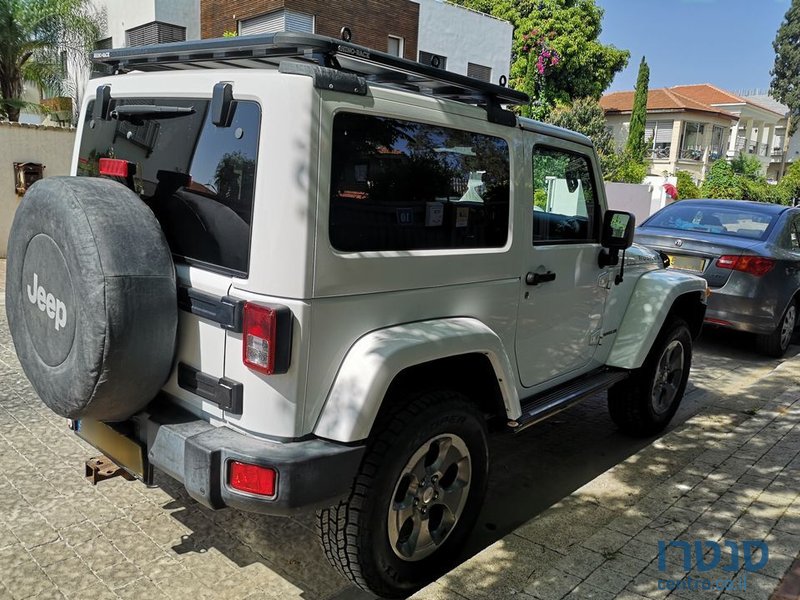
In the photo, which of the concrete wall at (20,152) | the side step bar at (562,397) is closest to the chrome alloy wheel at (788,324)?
the side step bar at (562,397)

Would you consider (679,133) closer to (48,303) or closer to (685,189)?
(685,189)

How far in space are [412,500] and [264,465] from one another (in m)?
0.79

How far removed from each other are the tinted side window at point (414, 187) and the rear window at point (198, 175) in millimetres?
340

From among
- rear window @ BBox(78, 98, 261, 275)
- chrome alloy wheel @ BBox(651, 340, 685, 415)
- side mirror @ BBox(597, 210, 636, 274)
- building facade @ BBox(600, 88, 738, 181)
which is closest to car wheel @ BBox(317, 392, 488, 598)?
rear window @ BBox(78, 98, 261, 275)

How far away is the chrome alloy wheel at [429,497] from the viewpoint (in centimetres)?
286

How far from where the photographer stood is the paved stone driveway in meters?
2.94

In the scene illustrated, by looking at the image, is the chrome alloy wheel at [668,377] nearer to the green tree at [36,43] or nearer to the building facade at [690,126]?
the green tree at [36,43]

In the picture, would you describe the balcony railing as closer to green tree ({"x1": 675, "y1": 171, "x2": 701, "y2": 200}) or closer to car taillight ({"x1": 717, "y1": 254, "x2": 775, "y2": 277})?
green tree ({"x1": 675, "y1": 171, "x2": 701, "y2": 200})

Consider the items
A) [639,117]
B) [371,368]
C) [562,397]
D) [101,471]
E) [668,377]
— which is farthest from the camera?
[639,117]

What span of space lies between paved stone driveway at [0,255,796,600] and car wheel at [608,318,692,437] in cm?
20

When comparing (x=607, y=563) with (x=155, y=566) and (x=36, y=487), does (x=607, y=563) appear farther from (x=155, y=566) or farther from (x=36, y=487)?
(x=36, y=487)

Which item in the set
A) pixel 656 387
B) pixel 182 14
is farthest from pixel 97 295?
pixel 182 14

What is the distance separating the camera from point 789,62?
4878 centimetres

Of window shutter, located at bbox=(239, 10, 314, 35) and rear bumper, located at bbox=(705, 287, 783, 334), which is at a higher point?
window shutter, located at bbox=(239, 10, 314, 35)
